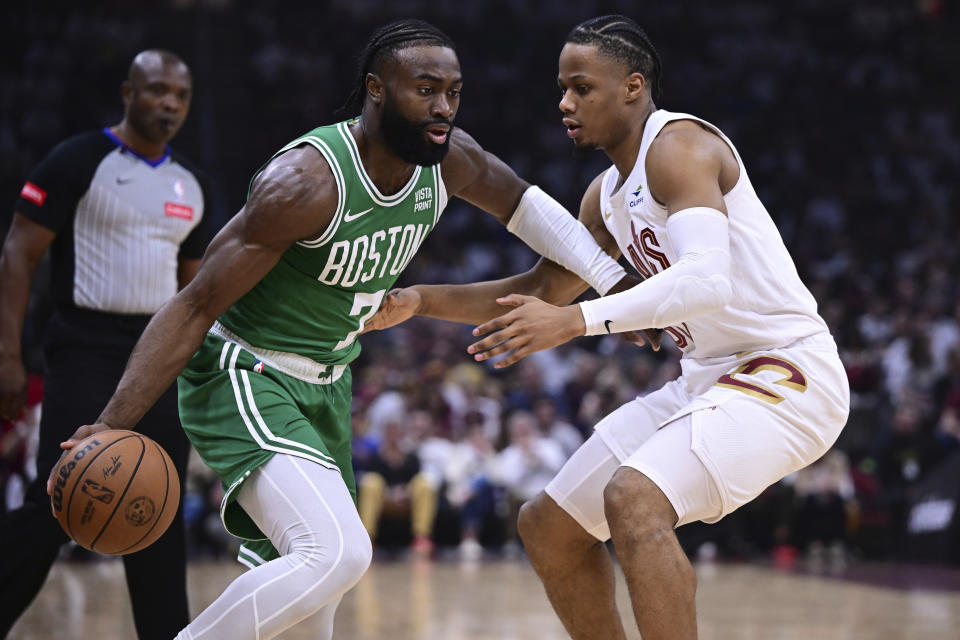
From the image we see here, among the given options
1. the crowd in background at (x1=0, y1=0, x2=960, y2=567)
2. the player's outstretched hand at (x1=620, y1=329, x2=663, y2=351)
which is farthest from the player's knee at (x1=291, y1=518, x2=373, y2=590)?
the crowd in background at (x1=0, y1=0, x2=960, y2=567)

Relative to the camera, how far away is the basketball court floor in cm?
648

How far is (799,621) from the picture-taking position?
283 inches

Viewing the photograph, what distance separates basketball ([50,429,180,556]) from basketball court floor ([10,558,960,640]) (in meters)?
2.89

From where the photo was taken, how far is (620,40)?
3.85 metres

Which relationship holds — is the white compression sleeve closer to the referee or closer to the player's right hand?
the referee

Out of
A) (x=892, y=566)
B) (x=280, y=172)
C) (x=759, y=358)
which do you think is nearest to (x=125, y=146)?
(x=280, y=172)

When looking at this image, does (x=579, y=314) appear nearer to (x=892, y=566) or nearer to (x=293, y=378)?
(x=293, y=378)

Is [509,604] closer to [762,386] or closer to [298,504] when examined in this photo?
A: [762,386]

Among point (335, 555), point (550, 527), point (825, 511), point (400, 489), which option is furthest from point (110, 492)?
point (825, 511)

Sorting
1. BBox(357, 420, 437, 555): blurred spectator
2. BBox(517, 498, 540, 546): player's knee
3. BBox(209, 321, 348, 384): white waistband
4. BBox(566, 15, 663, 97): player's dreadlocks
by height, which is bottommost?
BBox(357, 420, 437, 555): blurred spectator

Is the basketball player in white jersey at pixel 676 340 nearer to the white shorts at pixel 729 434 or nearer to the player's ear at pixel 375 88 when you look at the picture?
the white shorts at pixel 729 434

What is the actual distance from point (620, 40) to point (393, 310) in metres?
1.23

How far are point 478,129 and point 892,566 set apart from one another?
33.4 feet

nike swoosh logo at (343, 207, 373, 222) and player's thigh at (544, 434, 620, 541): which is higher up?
nike swoosh logo at (343, 207, 373, 222)
